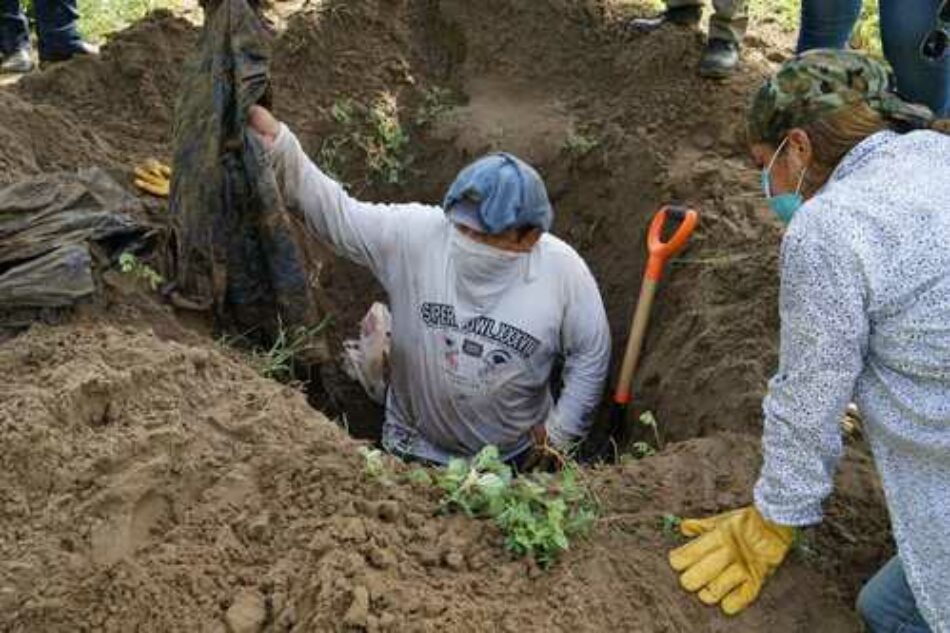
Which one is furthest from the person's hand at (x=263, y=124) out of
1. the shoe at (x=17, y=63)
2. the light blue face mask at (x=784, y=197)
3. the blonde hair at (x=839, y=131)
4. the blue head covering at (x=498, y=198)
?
the shoe at (x=17, y=63)

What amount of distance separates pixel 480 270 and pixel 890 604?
185 cm

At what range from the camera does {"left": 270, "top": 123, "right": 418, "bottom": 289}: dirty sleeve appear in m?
3.56

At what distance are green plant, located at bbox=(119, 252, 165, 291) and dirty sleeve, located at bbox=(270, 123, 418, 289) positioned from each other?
1.73 ft

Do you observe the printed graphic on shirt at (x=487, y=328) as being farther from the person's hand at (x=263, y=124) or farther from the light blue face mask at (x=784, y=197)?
the light blue face mask at (x=784, y=197)

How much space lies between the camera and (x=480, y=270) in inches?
147

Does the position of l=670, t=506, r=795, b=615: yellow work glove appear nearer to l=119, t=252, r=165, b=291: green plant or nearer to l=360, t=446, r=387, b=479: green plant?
l=360, t=446, r=387, b=479: green plant

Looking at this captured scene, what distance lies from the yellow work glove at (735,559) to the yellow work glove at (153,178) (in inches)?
96.7

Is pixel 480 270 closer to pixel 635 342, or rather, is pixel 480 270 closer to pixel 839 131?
pixel 635 342

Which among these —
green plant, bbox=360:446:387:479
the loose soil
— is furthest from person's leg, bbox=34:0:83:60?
green plant, bbox=360:446:387:479

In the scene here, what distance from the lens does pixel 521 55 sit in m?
5.15

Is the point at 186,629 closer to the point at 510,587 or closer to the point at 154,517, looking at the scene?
the point at 154,517

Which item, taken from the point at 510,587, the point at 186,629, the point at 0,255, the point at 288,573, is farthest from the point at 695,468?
the point at 0,255

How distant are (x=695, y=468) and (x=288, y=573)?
112 cm

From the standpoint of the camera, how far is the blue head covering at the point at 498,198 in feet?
11.6
